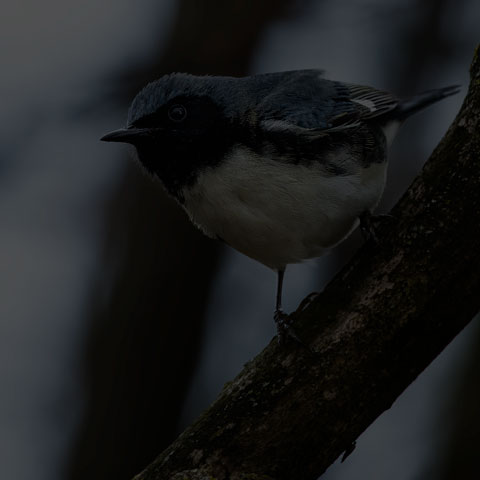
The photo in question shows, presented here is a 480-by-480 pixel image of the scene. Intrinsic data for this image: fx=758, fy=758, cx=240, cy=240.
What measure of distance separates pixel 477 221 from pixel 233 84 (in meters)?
1.69

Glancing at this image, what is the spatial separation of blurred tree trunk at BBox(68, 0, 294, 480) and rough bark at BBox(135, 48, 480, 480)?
90.9 inches

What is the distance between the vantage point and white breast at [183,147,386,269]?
3.54 meters

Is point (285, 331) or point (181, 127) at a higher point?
point (181, 127)

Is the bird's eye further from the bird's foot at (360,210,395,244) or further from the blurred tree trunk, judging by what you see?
the blurred tree trunk

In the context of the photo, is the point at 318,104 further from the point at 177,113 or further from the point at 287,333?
the point at 287,333

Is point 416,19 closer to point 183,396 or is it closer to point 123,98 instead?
point 123,98

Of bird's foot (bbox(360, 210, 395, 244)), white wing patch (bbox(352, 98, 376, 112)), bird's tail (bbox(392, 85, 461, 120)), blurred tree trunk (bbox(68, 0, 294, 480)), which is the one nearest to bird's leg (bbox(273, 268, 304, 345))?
bird's foot (bbox(360, 210, 395, 244))

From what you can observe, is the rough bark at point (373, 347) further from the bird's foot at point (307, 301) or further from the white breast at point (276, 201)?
the white breast at point (276, 201)

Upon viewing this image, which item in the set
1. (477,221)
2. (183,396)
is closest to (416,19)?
(183,396)

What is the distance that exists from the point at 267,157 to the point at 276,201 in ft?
0.69

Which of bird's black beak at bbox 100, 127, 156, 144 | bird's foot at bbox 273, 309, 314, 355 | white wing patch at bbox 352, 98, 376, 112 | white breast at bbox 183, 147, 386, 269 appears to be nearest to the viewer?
bird's foot at bbox 273, 309, 314, 355

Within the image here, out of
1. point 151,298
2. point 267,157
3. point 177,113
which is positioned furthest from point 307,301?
point 151,298

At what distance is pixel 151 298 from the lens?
5.56 m

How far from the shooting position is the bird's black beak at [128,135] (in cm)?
392
